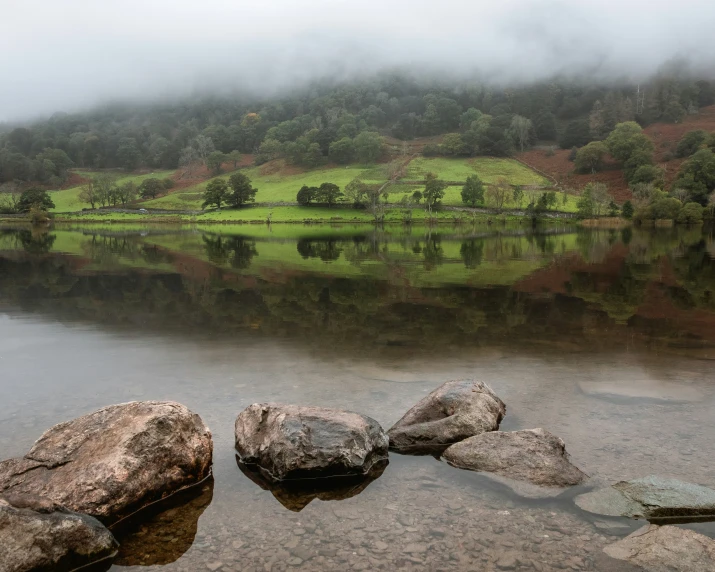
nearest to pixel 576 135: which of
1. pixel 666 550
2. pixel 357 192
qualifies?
pixel 357 192

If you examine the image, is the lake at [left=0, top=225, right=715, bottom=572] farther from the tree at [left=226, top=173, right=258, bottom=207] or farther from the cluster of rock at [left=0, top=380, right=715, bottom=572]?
the tree at [left=226, top=173, right=258, bottom=207]

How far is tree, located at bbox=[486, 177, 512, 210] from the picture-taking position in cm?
12538

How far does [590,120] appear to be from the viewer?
190375 millimetres

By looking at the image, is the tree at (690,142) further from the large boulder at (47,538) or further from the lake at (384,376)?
the large boulder at (47,538)

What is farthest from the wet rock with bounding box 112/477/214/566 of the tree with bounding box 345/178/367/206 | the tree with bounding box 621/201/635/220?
the tree with bounding box 621/201/635/220

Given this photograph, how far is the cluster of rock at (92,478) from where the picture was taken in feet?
24.5

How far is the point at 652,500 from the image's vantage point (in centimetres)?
886

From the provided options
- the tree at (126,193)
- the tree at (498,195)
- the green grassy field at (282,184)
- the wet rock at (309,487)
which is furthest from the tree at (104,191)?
the wet rock at (309,487)

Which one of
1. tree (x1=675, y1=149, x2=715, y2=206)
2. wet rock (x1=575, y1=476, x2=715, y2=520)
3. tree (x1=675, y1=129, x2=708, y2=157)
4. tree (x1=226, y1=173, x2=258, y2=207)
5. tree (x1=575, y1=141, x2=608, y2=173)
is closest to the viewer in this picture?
wet rock (x1=575, y1=476, x2=715, y2=520)

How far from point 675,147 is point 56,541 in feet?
564

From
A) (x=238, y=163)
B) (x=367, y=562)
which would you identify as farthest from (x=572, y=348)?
(x=238, y=163)

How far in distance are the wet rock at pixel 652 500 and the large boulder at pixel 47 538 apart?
24.3 feet

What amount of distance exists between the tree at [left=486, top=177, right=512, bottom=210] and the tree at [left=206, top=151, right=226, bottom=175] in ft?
320

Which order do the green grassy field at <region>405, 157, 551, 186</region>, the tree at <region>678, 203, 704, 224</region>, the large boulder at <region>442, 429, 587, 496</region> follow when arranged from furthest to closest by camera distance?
the green grassy field at <region>405, 157, 551, 186</region> < the tree at <region>678, 203, 704, 224</region> < the large boulder at <region>442, 429, 587, 496</region>
